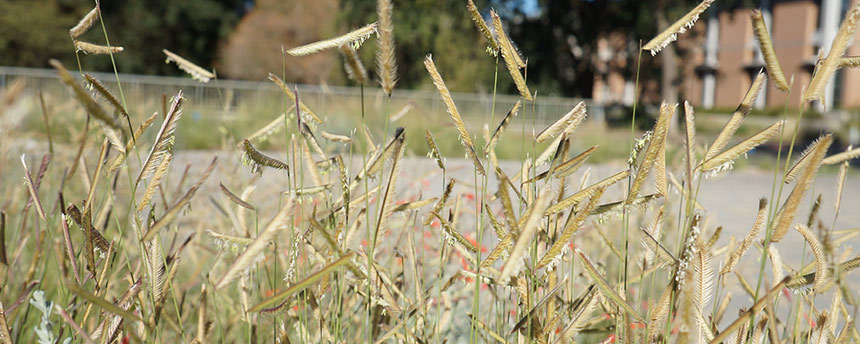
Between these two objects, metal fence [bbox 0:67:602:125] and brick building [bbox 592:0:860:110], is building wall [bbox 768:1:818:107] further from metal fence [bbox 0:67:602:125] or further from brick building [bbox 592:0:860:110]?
metal fence [bbox 0:67:602:125]

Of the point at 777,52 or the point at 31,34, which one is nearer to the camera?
the point at 777,52

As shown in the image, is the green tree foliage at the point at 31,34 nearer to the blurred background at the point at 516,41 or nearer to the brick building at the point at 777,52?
the blurred background at the point at 516,41

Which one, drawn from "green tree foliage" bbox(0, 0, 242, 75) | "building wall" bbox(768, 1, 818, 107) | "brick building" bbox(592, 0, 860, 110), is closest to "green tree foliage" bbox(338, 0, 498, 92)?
"brick building" bbox(592, 0, 860, 110)

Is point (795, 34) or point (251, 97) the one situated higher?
point (795, 34)

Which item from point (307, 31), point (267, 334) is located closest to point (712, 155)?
point (267, 334)

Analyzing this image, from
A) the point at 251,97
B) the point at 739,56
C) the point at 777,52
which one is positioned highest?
the point at 777,52

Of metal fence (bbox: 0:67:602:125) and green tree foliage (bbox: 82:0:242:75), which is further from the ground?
green tree foliage (bbox: 82:0:242:75)

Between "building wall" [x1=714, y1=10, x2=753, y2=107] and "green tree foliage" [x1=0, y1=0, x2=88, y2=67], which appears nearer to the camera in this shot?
"green tree foliage" [x1=0, y1=0, x2=88, y2=67]

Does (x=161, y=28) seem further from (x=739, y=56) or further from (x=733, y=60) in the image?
(x=739, y=56)

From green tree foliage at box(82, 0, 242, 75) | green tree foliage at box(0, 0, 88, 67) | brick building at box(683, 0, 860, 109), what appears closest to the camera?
brick building at box(683, 0, 860, 109)

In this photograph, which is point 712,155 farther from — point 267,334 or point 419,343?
point 267,334

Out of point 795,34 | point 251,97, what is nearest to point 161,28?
point 251,97

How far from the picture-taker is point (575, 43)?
62.1 ft

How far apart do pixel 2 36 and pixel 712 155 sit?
28.0m
